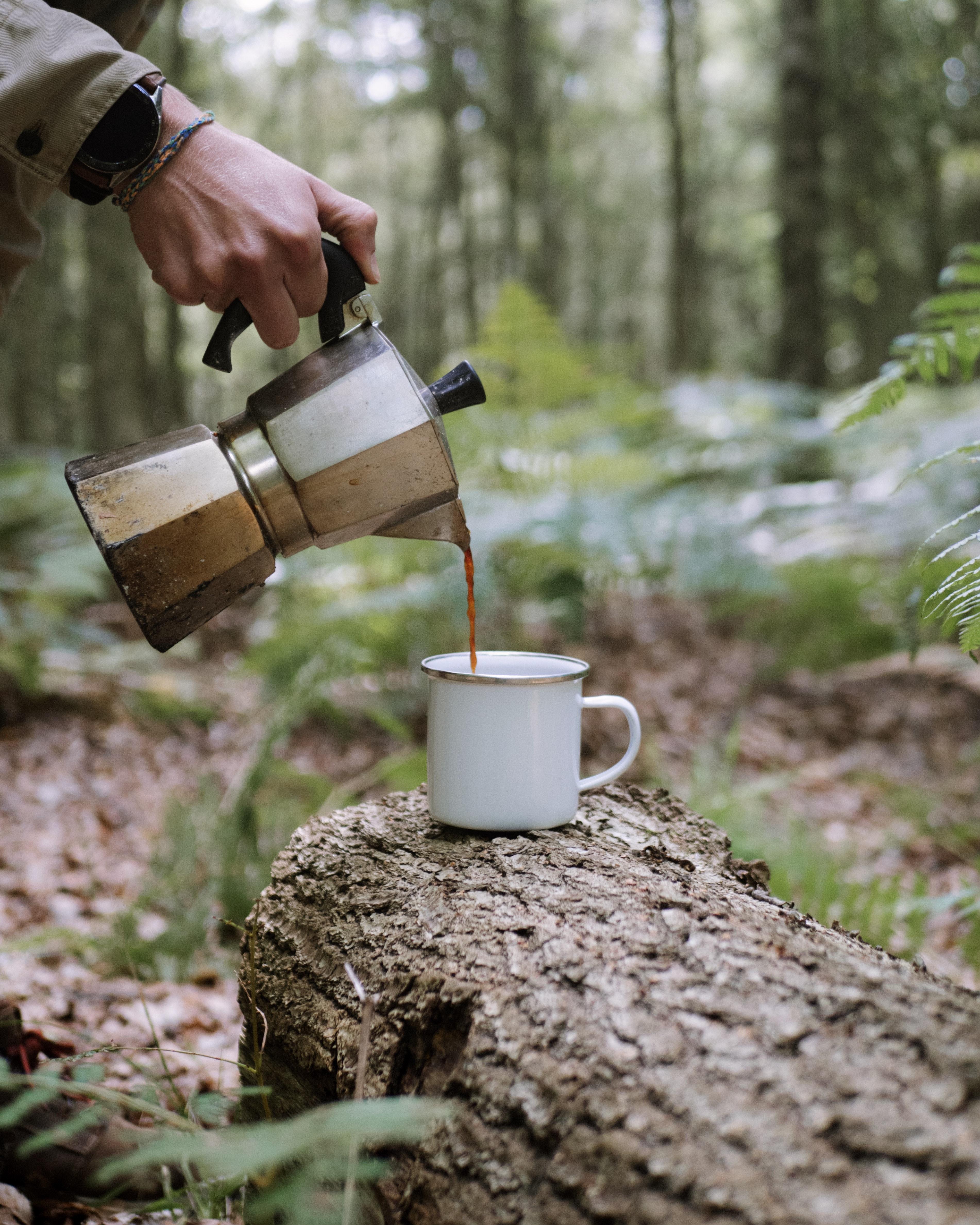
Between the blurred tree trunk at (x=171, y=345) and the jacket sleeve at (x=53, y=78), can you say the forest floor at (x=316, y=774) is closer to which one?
the jacket sleeve at (x=53, y=78)

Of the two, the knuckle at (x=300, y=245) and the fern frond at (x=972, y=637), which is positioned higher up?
the knuckle at (x=300, y=245)

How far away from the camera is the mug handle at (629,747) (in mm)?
1458

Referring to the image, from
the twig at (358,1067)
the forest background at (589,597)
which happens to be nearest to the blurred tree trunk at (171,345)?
the forest background at (589,597)

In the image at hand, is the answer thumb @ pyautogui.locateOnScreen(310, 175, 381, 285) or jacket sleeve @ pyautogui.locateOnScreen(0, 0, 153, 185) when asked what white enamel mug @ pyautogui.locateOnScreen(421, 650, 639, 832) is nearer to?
thumb @ pyautogui.locateOnScreen(310, 175, 381, 285)

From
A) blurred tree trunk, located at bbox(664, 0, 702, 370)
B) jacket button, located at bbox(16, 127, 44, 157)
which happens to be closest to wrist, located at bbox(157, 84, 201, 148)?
jacket button, located at bbox(16, 127, 44, 157)

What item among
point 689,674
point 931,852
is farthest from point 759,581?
point 931,852

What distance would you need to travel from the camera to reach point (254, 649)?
151 inches

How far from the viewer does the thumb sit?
1402 mm

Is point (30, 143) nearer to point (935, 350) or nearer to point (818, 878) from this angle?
point (935, 350)

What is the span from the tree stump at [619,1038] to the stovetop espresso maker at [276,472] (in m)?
0.51

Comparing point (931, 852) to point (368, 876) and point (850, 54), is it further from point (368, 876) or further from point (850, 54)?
point (850, 54)

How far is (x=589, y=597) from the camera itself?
4371 millimetres

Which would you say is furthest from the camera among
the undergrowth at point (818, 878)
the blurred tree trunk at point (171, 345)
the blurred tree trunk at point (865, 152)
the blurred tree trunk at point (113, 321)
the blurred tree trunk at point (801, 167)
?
the blurred tree trunk at point (865, 152)

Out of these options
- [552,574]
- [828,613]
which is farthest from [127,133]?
[828,613]
